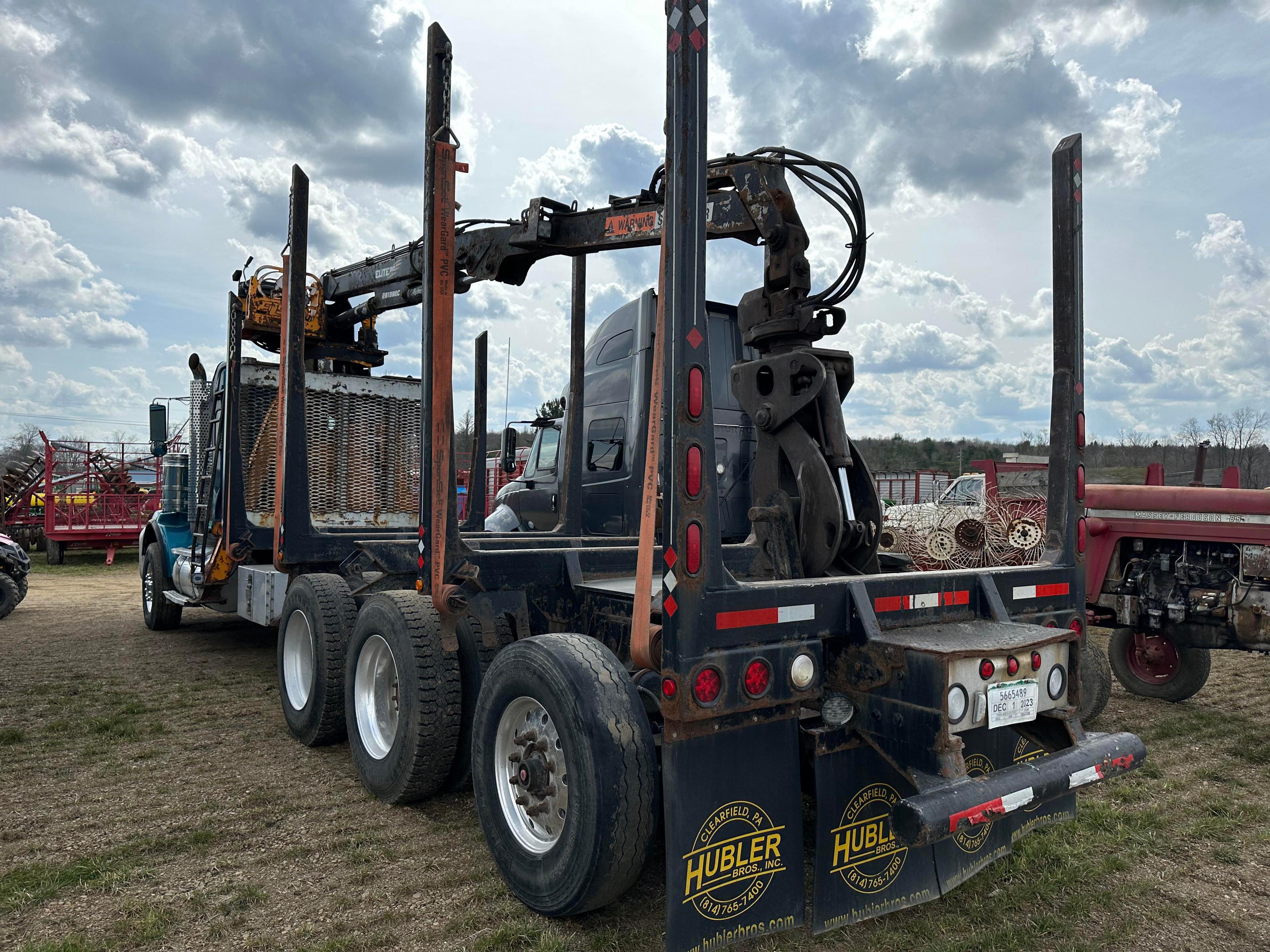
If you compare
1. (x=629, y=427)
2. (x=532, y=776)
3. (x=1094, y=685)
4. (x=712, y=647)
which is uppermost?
(x=629, y=427)

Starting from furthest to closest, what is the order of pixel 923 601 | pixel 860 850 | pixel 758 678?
pixel 923 601, pixel 860 850, pixel 758 678

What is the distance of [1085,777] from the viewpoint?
308 centimetres

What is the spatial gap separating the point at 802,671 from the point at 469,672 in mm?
1939

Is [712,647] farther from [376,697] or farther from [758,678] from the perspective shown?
[376,697]

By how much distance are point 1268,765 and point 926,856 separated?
3.39 metres

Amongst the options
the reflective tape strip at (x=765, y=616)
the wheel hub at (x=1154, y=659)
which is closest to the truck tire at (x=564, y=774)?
the reflective tape strip at (x=765, y=616)

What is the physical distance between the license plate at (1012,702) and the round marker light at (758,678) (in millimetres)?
762

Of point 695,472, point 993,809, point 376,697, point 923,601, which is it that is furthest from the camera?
point 376,697

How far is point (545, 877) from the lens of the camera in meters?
3.15

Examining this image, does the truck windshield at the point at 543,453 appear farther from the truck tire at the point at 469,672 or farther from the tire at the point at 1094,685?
the tire at the point at 1094,685

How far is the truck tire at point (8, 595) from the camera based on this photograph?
1122 centimetres

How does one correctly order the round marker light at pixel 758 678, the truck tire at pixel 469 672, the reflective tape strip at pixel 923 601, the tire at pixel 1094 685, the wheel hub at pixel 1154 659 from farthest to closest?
1. the wheel hub at pixel 1154 659
2. the tire at pixel 1094 685
3. the truck tire at pixel 469 672
4. the reflective tape strip at pixel 923 601
5. the round marker light at pixel 758 678

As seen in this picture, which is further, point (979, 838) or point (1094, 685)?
point (1094, 685)

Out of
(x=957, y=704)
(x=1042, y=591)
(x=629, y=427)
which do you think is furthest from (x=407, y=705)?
(x=629, y=427)
